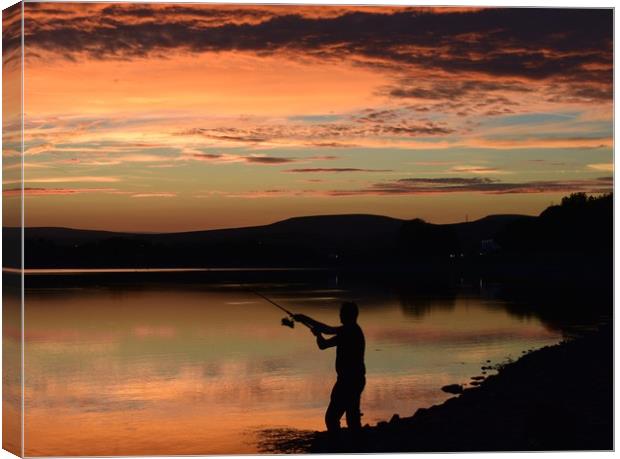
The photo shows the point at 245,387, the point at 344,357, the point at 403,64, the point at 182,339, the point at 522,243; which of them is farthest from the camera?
the point at 182,339

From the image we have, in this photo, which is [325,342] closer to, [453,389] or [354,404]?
[354,404]

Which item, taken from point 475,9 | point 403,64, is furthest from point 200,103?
point 475,9

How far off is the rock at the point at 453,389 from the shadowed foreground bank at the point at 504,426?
165cm

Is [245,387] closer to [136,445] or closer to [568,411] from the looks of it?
[136,445]

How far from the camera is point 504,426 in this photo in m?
10.4

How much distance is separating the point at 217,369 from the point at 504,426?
26.8 feet

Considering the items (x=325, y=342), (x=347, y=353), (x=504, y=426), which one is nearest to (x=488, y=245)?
(x=504, y=426)

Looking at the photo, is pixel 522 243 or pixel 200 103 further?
pixel 522 243

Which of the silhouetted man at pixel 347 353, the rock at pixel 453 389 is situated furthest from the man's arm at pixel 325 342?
the rock at pixel 453 389

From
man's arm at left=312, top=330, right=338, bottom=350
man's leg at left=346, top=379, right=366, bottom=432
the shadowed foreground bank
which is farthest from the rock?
man's arm at left=312, top=330, right=338, bottom=350

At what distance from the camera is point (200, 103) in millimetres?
10859

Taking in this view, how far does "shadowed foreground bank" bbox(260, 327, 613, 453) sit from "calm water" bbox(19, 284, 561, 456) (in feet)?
3.04

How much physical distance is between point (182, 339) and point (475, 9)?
14956mm

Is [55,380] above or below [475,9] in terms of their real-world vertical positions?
below
